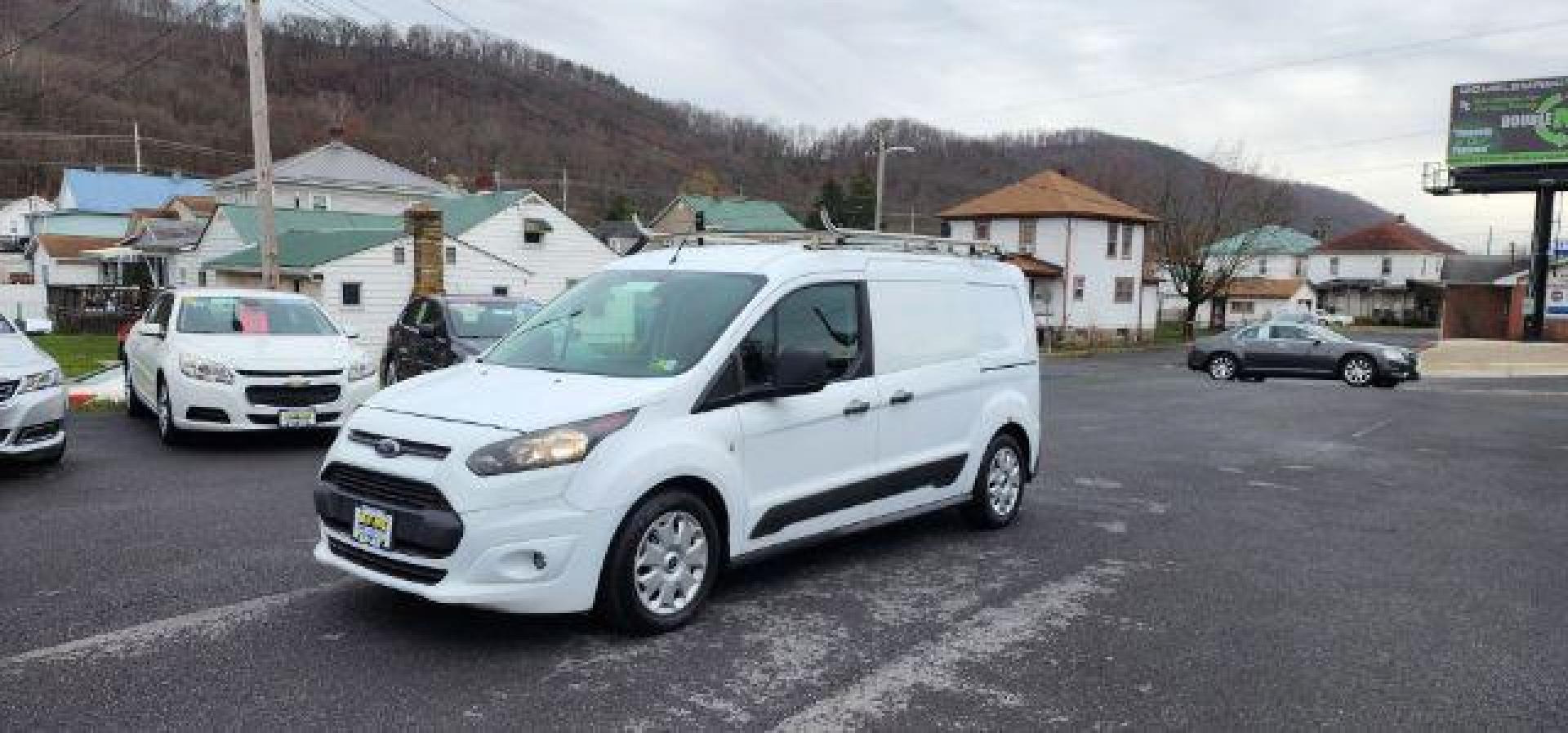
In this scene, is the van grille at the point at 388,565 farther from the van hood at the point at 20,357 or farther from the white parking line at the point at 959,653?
the van hood at the point at 20,357

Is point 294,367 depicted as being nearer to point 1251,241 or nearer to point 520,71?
point 520,71

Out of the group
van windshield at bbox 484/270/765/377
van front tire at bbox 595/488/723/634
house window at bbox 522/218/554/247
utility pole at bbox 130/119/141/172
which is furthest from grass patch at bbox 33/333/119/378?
utility pole at bbox 130/119/141/172

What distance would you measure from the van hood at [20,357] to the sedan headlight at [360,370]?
2.45m

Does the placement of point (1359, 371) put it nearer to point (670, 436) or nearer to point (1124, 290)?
point (670, 436)

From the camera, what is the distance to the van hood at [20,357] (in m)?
8.02

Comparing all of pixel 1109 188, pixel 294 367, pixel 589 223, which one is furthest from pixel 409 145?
pixel 294 367

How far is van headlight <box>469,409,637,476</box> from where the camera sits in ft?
14.8

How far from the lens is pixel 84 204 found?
221 ft

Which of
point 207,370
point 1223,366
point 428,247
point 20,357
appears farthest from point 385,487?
point 1223,366

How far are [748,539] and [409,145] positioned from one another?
62.4m

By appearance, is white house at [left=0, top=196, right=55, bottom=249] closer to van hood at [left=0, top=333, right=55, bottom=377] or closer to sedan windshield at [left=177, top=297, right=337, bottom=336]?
sedan windshield at [left=177, top=297, right=337, bottom=336]

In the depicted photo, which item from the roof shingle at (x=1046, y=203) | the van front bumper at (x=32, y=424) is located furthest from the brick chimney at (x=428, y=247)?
the roof shingle at (x=1046, y=203)

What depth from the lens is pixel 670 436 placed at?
489cm

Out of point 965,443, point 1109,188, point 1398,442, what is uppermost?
point 1109,188
